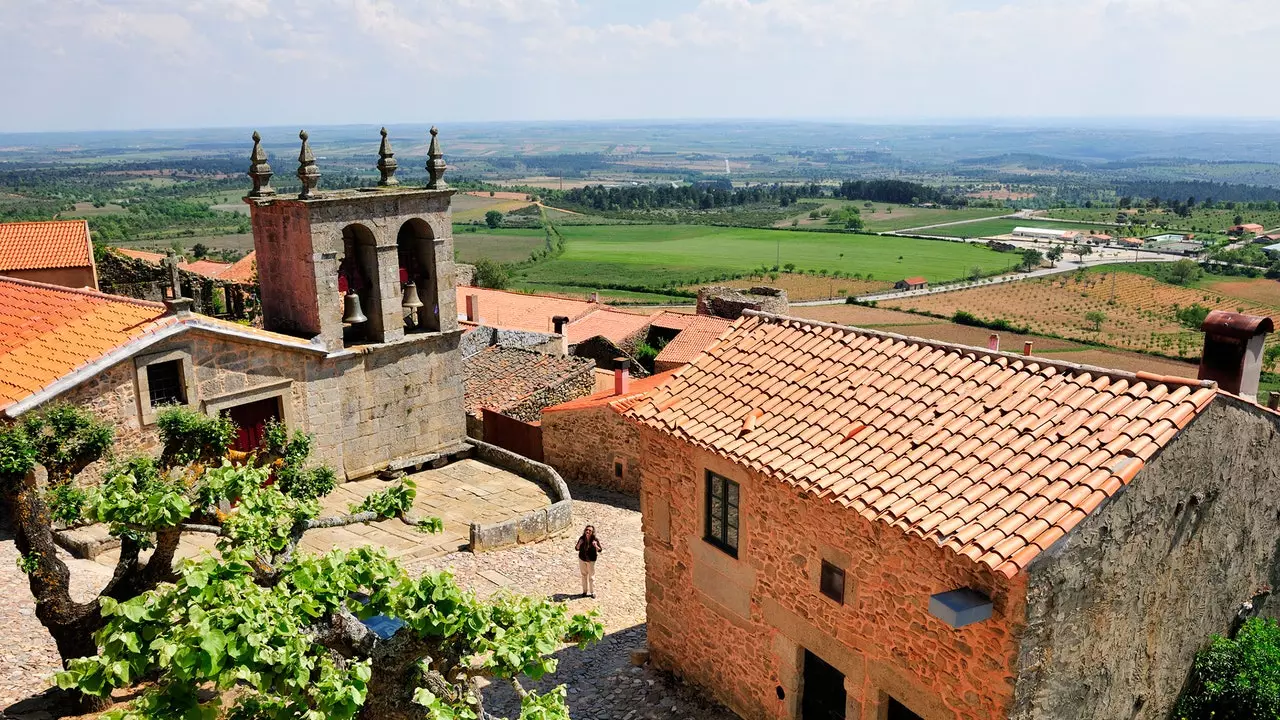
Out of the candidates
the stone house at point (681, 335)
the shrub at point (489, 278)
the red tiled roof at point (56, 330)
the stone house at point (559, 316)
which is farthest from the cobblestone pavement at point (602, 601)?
the shrub at point (489, 278)

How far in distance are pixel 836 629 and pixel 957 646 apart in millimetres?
1597

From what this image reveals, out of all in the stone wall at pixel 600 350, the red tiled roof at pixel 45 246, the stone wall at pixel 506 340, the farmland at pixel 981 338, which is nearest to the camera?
the red tiled roof at pixel 45 246

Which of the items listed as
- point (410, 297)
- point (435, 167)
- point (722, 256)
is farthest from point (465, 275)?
point (722, 256)

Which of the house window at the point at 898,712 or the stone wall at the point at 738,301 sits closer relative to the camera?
the house window at the point at 898,712

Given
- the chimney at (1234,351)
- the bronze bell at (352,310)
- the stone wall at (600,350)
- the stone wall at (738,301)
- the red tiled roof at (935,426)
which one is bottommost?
the stone wall at (600,350)

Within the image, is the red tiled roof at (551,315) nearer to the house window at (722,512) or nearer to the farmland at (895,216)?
the house window at (722,512)

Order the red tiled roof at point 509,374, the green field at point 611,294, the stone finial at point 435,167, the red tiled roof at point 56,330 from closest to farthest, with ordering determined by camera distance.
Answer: the red tiled roof at point 56,330, the stone finial at point 435,167, the red tiled roof at point 509,374, the green field at point 611,294

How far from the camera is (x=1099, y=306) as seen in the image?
8131 centimetres

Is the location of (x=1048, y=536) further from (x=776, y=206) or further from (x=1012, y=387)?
(x=776, y=206)

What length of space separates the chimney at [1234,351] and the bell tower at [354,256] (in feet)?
44.1

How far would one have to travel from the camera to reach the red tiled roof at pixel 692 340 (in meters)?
35.3

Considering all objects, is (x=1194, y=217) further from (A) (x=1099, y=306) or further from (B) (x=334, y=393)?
(B) (x=334, y=393)

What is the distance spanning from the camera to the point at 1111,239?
13712 cm

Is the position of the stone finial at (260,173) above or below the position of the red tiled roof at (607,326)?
above
